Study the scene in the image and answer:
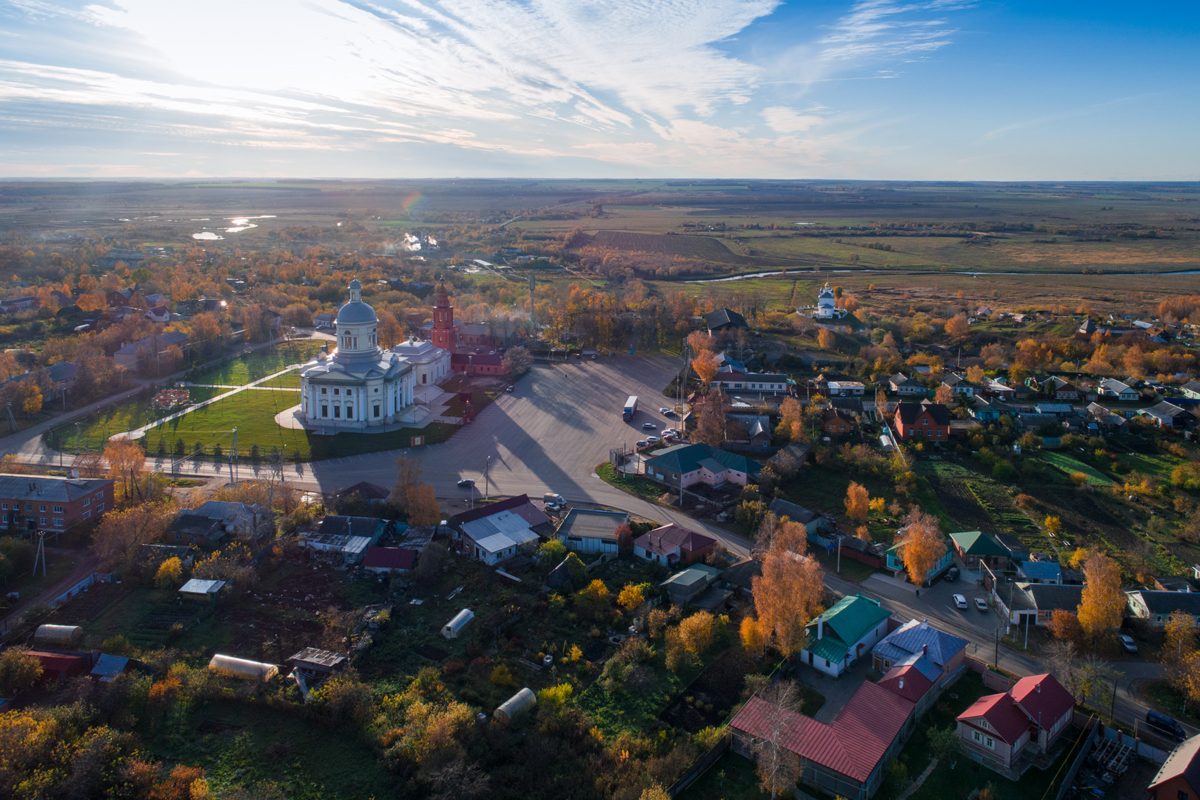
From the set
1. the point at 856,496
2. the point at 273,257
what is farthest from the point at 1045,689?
the point at 273,257

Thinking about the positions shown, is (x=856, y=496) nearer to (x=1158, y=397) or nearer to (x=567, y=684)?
(x=567, y=684)

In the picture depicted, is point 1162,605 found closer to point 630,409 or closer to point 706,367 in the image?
point 630,409

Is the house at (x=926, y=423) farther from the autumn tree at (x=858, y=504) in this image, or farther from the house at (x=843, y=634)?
the house at (x=843, y=634)

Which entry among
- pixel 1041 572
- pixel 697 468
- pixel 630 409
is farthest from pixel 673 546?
pixel 630 409

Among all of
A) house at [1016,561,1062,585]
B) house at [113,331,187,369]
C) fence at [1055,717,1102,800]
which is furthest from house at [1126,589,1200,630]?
house at [113,331,187,369]

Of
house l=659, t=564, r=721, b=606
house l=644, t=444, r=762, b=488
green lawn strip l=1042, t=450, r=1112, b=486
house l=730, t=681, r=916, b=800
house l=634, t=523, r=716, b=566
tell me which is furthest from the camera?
green lawn strip l=1042, t=450, r=1112, b=486

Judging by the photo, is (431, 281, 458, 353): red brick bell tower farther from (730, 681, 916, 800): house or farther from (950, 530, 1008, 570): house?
(730, 681, 916, 800): house
